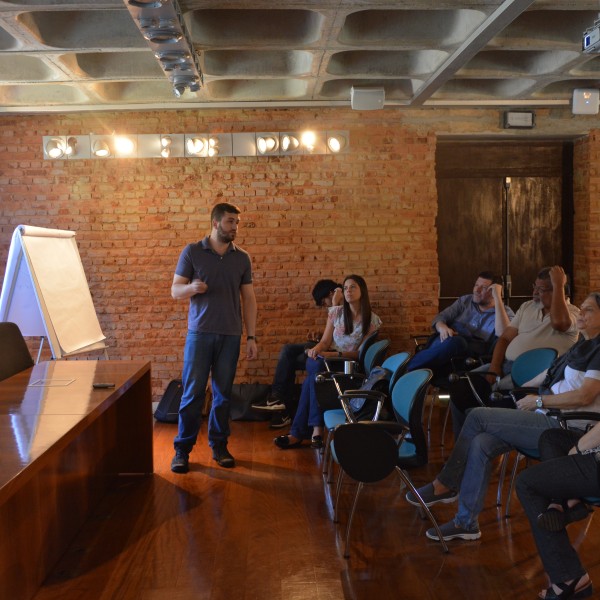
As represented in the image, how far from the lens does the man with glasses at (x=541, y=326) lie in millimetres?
5438

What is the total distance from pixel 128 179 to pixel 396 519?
4742 mm

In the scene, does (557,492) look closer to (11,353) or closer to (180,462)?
(180,462)

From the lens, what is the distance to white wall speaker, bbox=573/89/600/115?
693 centimetres

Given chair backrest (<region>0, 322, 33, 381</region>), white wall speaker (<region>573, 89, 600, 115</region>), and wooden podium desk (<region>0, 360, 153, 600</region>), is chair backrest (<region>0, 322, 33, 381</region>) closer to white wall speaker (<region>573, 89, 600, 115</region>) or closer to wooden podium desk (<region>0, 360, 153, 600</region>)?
wooden podium desk (<region>0, 360, 153, 600</region>)

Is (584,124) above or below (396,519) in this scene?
above

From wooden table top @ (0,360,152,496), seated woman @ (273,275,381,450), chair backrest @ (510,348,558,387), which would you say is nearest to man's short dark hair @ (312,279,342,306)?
seated woman @ (273,275,381,450)

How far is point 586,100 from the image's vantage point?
6938 millimetres

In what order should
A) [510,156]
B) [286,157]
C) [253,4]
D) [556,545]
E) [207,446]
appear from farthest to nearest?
[510,156]
[286,157]
[207,446]
[253,4]
[556,545]

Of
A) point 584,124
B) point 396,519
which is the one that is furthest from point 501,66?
point 396,519

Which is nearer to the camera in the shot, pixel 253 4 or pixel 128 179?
pixel 253 4

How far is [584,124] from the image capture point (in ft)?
26.1

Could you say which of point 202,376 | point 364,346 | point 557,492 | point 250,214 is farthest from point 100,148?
point 557,492

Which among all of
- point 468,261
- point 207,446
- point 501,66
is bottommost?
point 207,446

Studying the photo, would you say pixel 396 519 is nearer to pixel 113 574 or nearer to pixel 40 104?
pixel 113 574
